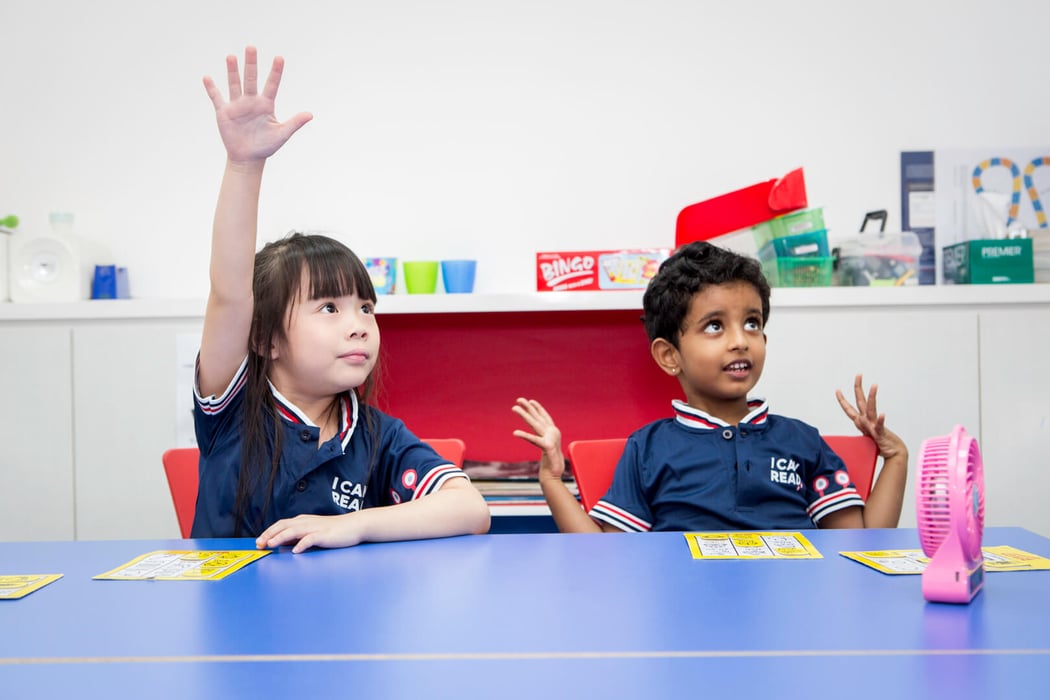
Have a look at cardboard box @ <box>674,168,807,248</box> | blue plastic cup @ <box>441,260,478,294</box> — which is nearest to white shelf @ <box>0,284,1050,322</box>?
blue plastic cup @ <box>441,260,478,294</box>

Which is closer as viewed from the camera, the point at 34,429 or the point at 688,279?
the point at 688,279

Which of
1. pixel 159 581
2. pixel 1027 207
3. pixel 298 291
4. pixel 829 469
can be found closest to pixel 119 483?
pixel 298 291

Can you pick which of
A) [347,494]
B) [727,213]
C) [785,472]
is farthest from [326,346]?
[727,213]

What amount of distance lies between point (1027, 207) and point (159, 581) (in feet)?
7.64

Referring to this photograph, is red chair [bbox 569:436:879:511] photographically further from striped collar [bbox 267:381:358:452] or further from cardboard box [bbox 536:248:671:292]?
cardboard box [bbox 536:248:671:292]

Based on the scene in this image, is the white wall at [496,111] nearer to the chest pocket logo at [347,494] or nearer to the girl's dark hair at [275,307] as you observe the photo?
the girl's dark hair at [275,307]

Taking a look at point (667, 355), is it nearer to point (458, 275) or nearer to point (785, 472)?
point (785, 472)

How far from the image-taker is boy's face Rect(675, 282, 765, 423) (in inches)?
61.6

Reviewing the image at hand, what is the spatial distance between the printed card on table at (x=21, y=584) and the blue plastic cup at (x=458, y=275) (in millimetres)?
1446

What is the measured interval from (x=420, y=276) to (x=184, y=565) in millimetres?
1375

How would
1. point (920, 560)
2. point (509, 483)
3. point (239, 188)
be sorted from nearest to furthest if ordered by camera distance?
point (920, 560)
point (239, 188)
point (509, 483)

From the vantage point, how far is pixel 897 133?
2.42 m

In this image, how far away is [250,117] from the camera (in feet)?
3.71

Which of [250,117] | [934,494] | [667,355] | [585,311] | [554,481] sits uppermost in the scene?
[250,117]
